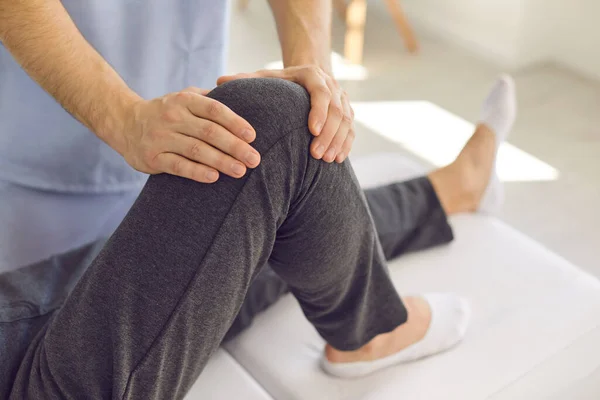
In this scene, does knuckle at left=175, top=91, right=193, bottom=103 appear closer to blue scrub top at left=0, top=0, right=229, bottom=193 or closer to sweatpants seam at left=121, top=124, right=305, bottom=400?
sweatpants seam at left=121, top=124, right=305, bottom=400

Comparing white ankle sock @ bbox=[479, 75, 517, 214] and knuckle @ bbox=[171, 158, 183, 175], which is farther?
white ankle sock @ bbox=[479, 75, 517, 214]

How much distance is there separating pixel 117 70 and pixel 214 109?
399mm

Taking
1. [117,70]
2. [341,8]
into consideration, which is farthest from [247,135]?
[341,8]

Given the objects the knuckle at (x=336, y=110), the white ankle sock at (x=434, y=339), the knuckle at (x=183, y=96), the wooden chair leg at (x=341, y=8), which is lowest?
the wooden chair leg at (x=341, y=8)

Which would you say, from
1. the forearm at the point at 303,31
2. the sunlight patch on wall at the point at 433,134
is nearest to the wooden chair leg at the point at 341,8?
the sunlight patch on wall at the point at 433,134

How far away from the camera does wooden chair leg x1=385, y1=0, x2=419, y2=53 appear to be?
9.53 feet

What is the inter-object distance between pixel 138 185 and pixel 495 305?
634 millimetres

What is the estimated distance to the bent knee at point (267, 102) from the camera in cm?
86

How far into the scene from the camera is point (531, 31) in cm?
284

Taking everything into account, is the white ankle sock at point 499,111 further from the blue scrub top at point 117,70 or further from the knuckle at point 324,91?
the knuckle at point 324,91

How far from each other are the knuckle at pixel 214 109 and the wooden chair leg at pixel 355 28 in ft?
6.85

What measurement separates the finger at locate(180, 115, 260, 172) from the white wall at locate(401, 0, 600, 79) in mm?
2191

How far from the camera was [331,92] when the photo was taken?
0.95 metres

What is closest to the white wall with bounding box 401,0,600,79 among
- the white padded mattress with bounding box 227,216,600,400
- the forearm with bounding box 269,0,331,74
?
the white padded mattress with bounding box 227,216,600,400
